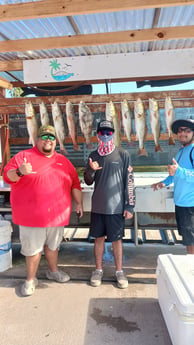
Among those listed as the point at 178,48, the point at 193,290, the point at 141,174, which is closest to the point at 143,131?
the point at 141,174

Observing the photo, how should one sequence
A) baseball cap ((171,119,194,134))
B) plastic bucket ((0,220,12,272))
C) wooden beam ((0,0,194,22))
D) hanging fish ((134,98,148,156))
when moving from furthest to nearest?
1. hanging fish ((134,98,148,156))
2. plastic bucket ((0,220,12,272))
3. baseball cap ((171,119,194,134))
4. wooden beam ((0,0,194,22))

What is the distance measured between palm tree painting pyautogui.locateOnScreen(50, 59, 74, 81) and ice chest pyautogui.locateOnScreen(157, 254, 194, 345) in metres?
2.78

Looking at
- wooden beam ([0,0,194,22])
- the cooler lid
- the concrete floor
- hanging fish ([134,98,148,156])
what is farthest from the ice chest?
wooden beam ([0,0,194,22])

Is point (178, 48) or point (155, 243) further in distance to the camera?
point (155, 243)

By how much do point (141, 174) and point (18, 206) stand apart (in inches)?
90.7

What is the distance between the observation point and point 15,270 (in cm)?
369

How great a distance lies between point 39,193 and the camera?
3045mm

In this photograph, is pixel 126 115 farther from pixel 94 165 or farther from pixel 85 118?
pixel 94 165

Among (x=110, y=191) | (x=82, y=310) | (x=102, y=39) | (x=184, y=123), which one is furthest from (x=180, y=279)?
(x=102, y=39)

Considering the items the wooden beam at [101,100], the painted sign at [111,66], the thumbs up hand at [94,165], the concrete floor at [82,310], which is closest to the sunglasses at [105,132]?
the thumbs up hand at [94,165]

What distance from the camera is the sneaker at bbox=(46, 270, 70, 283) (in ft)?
10.8

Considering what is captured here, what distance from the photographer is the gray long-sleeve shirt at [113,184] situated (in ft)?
10.4

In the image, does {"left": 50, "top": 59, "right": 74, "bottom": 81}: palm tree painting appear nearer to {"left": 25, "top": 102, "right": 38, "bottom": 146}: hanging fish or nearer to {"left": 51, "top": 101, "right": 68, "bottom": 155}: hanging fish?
{"left": 51, "top": 101, "right": 68, "bottom": 155}: hanging fish

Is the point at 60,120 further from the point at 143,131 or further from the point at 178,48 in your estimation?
the point at 178,48
